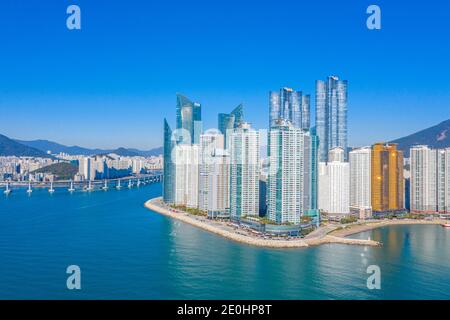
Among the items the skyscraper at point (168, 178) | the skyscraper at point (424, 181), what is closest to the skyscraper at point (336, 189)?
the skyscraper at point (424, 181)

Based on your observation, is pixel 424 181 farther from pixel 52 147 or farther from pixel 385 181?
pixel 52 147

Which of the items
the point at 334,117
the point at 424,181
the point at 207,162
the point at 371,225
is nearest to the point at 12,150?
the point at 334,117

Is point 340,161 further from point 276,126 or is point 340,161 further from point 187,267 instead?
point 187,267

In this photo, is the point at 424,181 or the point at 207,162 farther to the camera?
the point at 424,181

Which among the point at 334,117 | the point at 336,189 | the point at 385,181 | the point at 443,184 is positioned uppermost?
the point at 334,117

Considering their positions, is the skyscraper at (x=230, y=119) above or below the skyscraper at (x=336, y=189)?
above

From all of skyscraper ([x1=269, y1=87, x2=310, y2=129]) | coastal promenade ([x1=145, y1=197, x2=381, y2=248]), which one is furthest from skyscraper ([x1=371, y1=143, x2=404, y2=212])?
skyscraper ([x1=269, y1=87, x2=310, y2=129])

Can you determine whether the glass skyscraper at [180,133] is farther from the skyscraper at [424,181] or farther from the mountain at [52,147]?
the mountain at [52,147]
